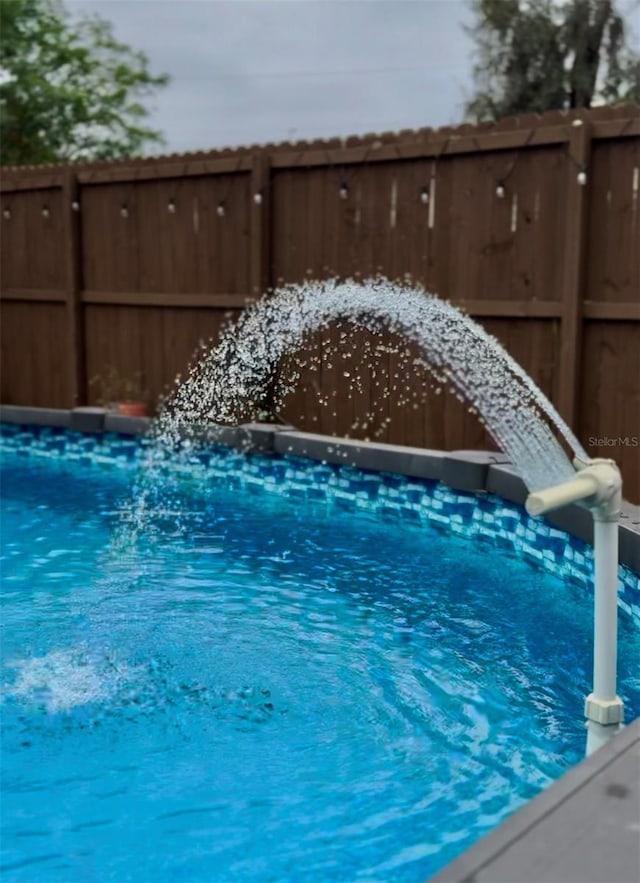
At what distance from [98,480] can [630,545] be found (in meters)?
4.18

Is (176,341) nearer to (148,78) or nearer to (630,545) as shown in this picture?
(630,545)

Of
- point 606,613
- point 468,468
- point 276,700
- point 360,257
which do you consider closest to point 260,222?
point 360,257

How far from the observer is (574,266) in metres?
5.25

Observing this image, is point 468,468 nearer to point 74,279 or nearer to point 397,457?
point 397,457

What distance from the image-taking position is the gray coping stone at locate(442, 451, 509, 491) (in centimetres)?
533

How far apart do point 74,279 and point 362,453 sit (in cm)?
344

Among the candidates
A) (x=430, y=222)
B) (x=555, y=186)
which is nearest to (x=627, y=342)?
(x=555, y=186)

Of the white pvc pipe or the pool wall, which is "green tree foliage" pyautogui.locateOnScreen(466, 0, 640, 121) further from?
the white pvc pipe

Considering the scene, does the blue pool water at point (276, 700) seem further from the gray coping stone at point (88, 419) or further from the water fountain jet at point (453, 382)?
the gray coping stone at point (88, 419)

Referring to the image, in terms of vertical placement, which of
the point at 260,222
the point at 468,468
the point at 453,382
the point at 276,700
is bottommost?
the point at 276,700

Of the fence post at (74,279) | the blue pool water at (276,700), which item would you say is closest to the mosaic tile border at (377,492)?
the blue pool water at (276,700)

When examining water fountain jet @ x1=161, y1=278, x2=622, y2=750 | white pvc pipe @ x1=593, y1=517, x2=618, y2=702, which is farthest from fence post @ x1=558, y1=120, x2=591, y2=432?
white pvc pipe @ x1=593, y1=517, x2=618, y2=702

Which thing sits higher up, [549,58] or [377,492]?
[549,58]

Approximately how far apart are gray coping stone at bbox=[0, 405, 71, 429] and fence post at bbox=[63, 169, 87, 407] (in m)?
0.37
